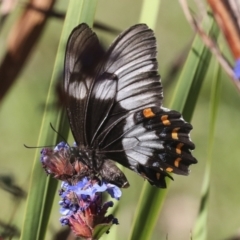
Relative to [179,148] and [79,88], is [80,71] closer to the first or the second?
[79,88]

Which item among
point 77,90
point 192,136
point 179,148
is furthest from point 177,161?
point 192,136

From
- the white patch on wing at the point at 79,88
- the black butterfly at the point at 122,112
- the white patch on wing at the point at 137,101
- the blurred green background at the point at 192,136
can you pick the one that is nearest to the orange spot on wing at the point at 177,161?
the black butterfly at the point at 122,112

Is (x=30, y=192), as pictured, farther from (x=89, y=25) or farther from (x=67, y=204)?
(x=89, y=25)

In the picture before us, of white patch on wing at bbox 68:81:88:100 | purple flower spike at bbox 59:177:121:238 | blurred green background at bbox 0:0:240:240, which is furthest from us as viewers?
blurred green background at bbox 0:0:240:240

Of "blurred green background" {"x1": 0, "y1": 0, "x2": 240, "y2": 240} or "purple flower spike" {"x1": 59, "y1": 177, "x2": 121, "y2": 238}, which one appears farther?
"blurred green background" {"x1": 0, "y1": 0, "x2": 240, "y2": 240}

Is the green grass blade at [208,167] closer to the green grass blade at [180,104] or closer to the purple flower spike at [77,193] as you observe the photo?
the green grass blade at [180,104]

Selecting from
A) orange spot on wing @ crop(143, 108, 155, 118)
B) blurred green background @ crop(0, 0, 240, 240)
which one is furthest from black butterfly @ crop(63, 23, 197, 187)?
blurred green background @ crop(0, 0, 240, 240)

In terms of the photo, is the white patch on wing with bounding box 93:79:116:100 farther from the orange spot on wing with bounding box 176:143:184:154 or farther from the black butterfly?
the orange spot on wing with bounding box 176:143:184:154
